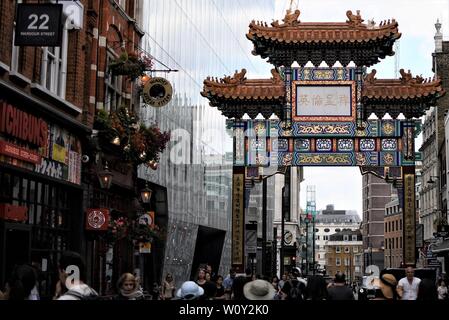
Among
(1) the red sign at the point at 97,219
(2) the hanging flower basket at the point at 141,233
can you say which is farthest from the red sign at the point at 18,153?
(2) the hanging flower basket at the point at 141,233

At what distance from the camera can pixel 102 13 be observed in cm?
2602

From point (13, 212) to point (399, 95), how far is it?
1841 centimetres

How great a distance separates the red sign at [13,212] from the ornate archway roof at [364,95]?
14570 mm

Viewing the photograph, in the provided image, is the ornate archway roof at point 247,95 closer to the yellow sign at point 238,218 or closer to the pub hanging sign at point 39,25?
the yellow sign at point 238,218

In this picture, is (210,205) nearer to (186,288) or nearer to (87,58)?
(87,58)

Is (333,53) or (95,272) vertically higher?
(333,53)

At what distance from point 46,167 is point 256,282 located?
10.7 m

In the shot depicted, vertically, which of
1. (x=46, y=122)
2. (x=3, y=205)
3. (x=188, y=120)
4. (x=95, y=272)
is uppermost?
(x=188, y=120)

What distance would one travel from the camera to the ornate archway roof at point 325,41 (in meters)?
32.1

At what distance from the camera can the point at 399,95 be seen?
31938mm

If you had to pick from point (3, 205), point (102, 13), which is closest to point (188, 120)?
point (102, 13)

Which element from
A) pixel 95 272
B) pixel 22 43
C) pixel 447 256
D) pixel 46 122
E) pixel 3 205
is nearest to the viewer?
pixel 22 43

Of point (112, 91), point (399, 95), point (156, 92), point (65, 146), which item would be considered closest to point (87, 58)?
point (112, 91)
